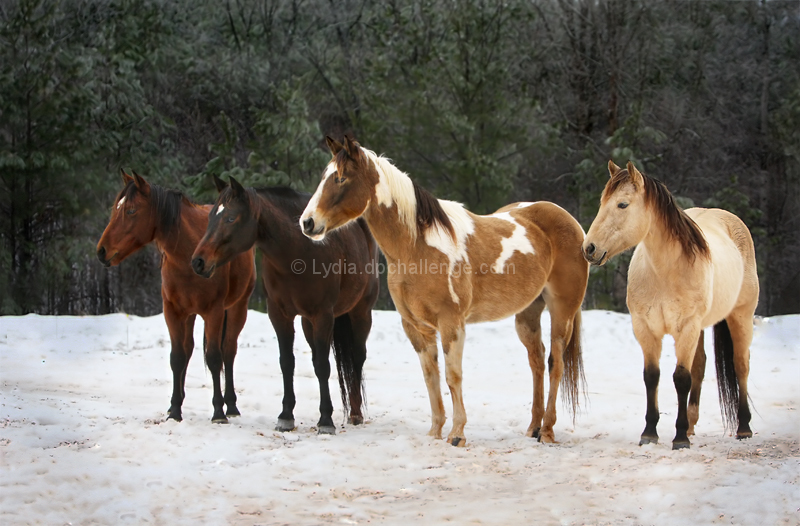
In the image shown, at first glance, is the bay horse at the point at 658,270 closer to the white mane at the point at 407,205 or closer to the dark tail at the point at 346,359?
the white mane at the point at 407,205

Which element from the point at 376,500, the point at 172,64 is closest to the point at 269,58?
the point at 172,64

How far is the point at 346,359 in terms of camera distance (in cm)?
666

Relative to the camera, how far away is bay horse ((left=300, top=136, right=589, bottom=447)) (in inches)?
211

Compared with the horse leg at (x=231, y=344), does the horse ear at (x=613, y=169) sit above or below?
above

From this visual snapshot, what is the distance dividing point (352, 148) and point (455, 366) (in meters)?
1.71

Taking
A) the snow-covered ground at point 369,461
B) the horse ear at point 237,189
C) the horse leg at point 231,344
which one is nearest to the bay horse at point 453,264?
the snow-covered ground at point 369,461

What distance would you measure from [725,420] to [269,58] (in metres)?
15.1

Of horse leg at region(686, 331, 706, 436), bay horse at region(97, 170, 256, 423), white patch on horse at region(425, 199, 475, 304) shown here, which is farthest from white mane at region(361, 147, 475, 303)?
horse leg at region(686, 331, 706, 436)

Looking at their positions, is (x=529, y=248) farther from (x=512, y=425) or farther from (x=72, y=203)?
(x=72, y=203)

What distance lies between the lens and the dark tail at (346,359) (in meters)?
6.62

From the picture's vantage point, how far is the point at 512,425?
22.2ft

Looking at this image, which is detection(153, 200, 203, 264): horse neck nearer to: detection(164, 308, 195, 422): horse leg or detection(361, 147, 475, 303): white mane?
detection(164, 308, 195, 422): horse leg

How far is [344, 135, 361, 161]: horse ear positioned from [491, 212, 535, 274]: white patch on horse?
136 centimetres

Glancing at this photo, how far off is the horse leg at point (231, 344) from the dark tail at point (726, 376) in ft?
13.0
